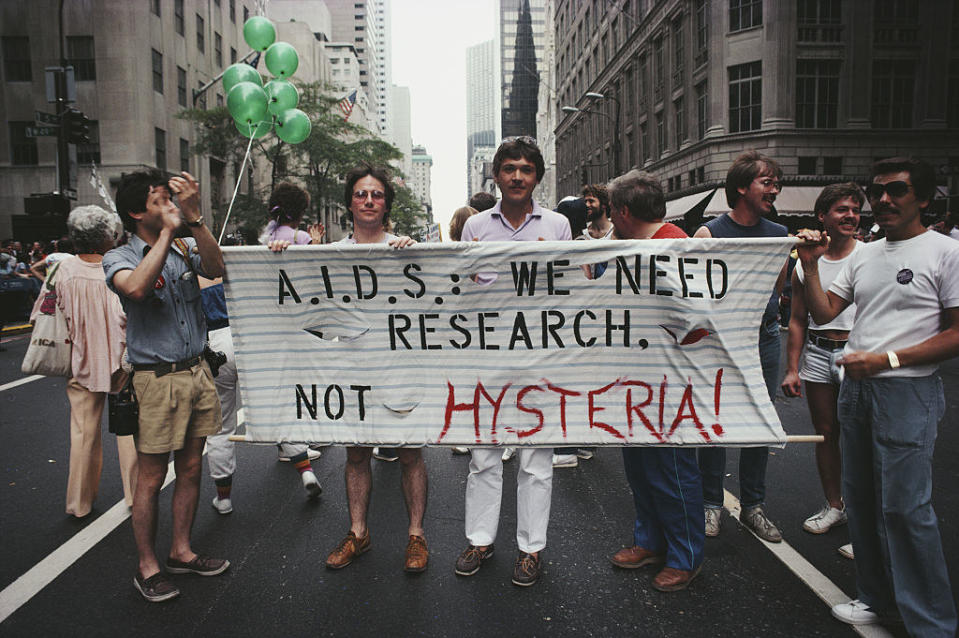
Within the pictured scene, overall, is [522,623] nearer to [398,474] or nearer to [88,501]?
[398,474]

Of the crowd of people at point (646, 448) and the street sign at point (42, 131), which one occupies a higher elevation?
the street sign at point (42, 131)

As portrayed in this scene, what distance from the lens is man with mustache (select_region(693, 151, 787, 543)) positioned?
12.0ft

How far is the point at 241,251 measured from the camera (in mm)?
3281

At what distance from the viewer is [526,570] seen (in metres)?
3.28

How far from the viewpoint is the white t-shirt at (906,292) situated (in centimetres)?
261

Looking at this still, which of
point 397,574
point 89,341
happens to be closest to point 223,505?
point 89,341

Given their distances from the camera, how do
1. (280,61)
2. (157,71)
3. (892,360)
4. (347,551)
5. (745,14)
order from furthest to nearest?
(157,71) < (745,14) < (280,61) < (347,551) < (892,360)

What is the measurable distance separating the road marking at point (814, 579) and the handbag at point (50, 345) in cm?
468

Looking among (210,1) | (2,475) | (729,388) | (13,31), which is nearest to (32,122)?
(13,31)

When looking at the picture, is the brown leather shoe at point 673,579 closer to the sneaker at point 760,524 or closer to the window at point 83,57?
the sneaker at point 760,524

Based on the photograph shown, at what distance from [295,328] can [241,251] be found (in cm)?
48

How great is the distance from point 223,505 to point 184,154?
37.9 m

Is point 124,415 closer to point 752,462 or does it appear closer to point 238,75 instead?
point 752,462

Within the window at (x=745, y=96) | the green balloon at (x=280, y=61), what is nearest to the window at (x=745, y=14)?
the window at (x=745, y=96)
